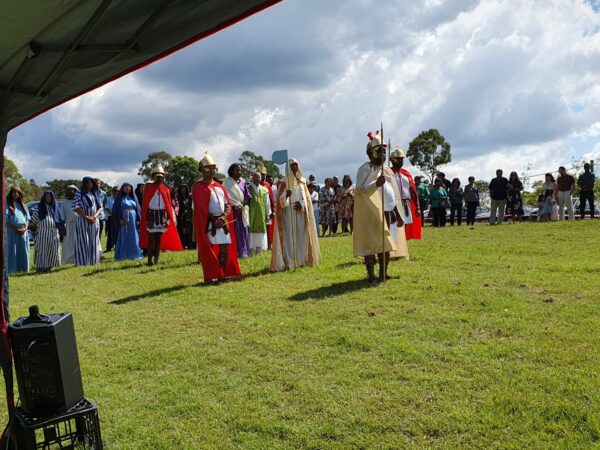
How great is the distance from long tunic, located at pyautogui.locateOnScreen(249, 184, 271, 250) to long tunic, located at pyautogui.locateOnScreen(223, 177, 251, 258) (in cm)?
16

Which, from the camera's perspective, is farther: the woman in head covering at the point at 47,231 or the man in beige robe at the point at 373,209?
the woman in head covering at the point at 47,231

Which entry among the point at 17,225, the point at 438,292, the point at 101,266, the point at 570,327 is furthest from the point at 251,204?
the point at 570,327

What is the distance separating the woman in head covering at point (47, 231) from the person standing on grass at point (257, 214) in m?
5.18

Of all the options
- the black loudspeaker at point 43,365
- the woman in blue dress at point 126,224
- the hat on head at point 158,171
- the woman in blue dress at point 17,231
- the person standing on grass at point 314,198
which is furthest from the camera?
the person standing on grass at point 314,198

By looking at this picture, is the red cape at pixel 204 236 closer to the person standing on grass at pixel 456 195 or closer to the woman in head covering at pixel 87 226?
the woman in head covering at pixel 87 226

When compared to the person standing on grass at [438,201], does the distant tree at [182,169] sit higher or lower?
higher

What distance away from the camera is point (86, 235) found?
48.8 feet

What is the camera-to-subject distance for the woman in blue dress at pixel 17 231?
14203 millimetres

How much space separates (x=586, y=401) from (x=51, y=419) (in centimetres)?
371

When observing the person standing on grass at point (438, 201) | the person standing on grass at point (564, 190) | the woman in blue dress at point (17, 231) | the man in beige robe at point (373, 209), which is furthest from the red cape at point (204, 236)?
the person standing on grass at point (564, 190)

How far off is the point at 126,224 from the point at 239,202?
3.88m

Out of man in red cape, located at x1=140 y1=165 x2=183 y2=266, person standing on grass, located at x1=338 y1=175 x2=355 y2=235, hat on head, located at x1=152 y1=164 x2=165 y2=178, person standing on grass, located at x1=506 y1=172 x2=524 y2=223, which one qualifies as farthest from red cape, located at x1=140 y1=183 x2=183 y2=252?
person standing on grass, located at x1=506 y1=172 x2=524 y2=223

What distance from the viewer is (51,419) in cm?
348

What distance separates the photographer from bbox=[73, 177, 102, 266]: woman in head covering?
48.3 ft
